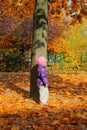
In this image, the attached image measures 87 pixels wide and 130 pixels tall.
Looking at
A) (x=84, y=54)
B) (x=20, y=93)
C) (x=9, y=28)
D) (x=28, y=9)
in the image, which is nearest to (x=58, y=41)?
(x=84, y=54)

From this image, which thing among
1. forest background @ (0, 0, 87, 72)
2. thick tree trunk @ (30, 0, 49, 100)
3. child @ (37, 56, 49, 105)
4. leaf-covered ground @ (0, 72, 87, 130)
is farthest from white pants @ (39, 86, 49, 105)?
forest background @ (0, 0, 87, 72)

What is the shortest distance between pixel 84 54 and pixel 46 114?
23.5 meters

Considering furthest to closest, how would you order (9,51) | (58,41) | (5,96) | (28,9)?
(58,41) < (9,51) < (28,9) < (5,96)

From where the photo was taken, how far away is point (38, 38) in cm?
1203

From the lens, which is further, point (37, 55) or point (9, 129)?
point (37, 55)

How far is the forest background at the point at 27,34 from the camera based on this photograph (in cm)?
1892

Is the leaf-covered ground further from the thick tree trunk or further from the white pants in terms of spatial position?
the thick tree trunk

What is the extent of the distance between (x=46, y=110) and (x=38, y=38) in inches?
119

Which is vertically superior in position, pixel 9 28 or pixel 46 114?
pixel 9 28

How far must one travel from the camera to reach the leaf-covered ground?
7.73 m

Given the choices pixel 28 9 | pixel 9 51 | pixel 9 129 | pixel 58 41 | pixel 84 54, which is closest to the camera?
pixel 9 129

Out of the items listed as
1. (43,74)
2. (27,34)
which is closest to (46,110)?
(43,74)

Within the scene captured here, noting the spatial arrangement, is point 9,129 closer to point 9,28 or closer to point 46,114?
point 46,114

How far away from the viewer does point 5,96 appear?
12727mm
